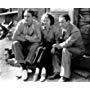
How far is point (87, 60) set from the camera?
6207mm

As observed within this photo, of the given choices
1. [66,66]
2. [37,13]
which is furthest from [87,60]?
[37,13]

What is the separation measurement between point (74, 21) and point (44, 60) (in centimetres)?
173

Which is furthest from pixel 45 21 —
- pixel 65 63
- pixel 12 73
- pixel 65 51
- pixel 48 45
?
pixel 12 73

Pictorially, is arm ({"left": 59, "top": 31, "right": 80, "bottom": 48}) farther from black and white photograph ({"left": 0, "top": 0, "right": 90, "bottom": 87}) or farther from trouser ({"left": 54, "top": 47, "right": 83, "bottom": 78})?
trouser ({"left": 54, "top": 47, "right": 83, "bottom": 78})

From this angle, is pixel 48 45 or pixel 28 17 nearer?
pixel 28 17

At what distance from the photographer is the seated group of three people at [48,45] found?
5.88 meters

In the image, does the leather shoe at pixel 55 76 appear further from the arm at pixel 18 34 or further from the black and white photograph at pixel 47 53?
the arm at pixel 18 34

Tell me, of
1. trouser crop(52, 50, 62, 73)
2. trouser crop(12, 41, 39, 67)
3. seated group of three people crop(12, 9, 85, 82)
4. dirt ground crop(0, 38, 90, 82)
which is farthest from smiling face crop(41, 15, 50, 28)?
dirt ground crop(0, 38, 90, 82)

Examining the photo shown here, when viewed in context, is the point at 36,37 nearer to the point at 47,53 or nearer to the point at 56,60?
the point at 47,53

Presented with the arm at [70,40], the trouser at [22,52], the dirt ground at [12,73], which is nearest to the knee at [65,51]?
the arm at [70,40]

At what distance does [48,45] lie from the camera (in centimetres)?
625

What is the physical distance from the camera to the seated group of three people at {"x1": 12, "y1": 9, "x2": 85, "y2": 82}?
19.3 feet
